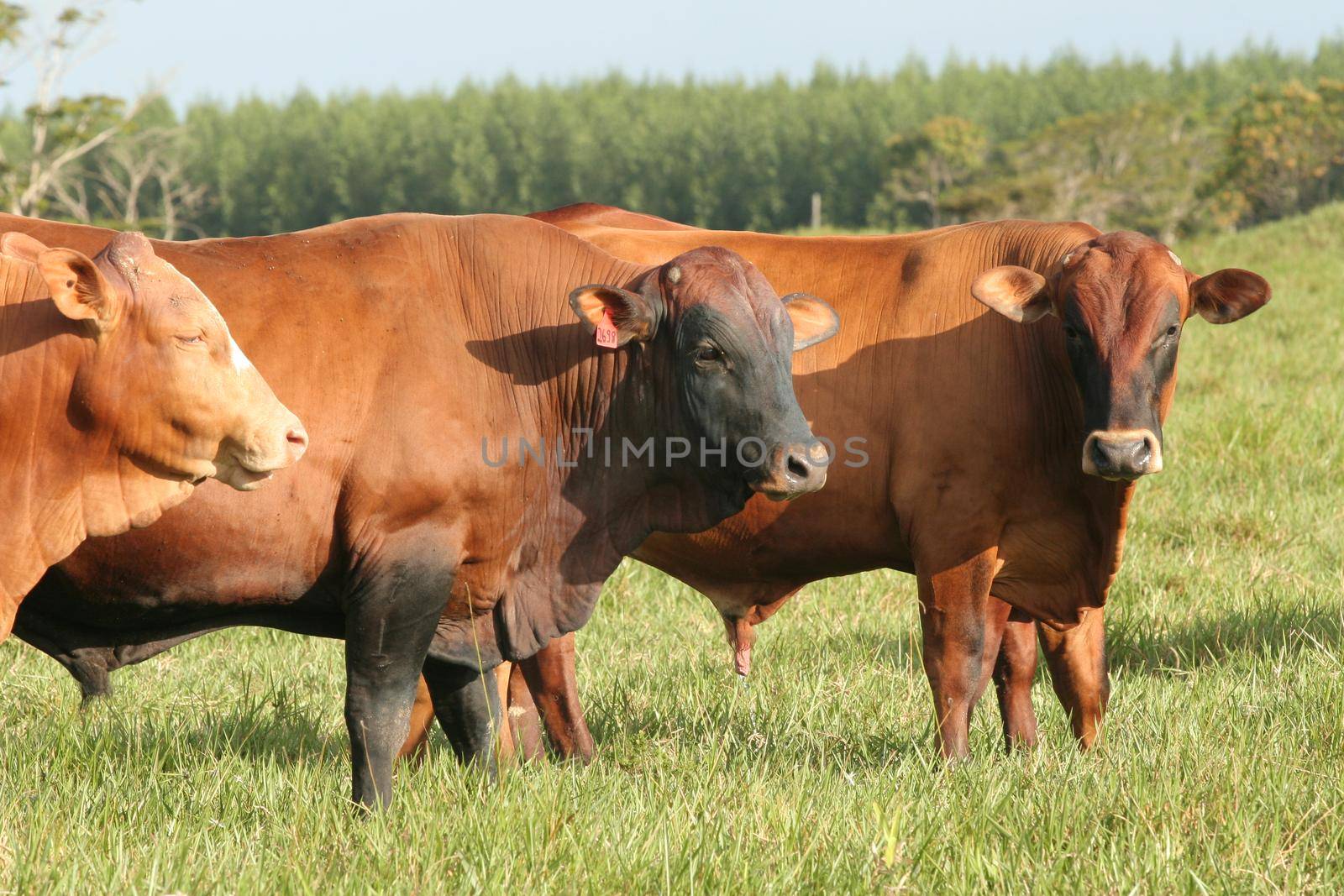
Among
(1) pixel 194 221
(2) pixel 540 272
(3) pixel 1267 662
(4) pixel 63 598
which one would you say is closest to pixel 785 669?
(3) pixel 1267 662

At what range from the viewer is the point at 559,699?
16.6 ft

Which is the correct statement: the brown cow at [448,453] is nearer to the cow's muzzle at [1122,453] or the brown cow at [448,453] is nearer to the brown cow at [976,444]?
the brown cow at [976,444]

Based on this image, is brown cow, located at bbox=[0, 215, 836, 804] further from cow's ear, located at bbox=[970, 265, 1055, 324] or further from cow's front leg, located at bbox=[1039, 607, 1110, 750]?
cow's front leg, located at bbox=[1039, 607, 1110, 750]

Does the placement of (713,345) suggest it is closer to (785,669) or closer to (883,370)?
(883,370)

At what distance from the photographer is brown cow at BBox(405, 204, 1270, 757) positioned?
448 cm

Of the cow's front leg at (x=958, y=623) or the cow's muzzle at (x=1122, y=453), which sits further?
the cow's front leg at (x=958, y=623)

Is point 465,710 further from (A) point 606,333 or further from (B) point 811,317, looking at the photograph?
A: (B) point 811,317

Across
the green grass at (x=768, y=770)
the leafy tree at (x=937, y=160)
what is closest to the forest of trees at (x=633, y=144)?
the leafy tree at (x=937, y=160)

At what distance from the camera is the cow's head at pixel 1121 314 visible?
423 cm

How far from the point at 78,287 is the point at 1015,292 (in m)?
2.87

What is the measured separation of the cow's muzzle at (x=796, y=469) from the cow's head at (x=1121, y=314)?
974 millimetres

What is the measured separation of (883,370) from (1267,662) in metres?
1.81

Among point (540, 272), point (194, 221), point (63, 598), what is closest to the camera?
point (63, 598)

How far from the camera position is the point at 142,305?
3.17 metres
